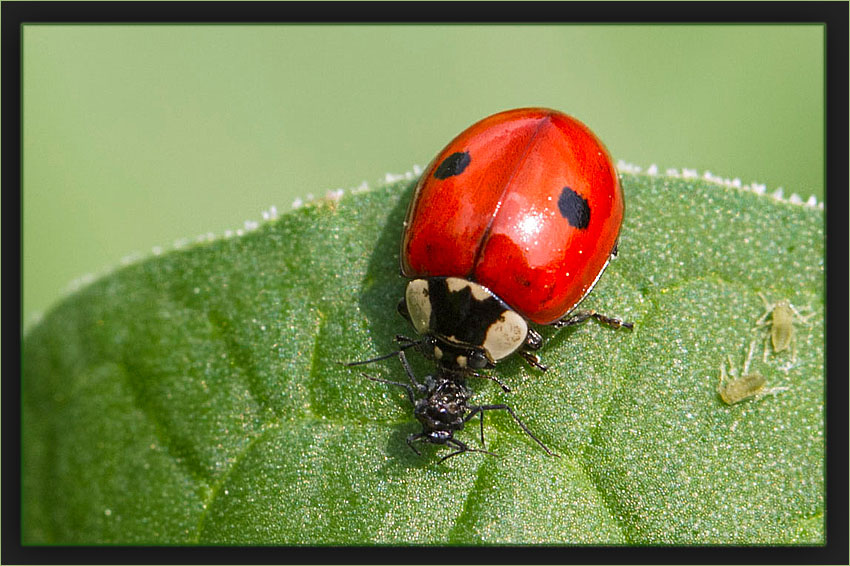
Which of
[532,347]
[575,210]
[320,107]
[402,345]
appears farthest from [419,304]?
[320,107]

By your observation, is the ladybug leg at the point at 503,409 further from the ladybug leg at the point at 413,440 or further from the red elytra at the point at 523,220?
the red elytra at the point at 523,220

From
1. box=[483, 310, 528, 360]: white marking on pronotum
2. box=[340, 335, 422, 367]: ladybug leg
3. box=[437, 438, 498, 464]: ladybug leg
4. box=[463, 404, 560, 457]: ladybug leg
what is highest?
box=[483, 310, 528, 360]: white marking on pronotum

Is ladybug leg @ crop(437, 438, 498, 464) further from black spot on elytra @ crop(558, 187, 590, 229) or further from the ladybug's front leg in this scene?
black spot on elytra @ crop(558, 187, 590, 229)

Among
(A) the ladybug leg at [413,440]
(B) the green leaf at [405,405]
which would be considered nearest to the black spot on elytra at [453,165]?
(B) the green leaf at [405,405]

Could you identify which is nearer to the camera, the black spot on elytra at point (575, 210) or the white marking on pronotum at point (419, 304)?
the black spot on elytra at point (575, 210)

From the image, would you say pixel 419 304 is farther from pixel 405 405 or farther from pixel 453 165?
pixel 453 165

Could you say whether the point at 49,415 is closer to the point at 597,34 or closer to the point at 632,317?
the point at 632,317

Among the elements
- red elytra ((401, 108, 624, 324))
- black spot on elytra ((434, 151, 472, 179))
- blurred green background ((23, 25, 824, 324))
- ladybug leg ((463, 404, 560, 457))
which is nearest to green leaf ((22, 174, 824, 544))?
ladybug leg ((463, 404, 560, 457))

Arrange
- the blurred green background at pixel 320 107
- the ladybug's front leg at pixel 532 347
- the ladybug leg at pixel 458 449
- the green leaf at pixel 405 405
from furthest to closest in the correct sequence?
the blurred green background at pixel 320 107
the ladybug's front leg at pixel 532 347
the ladybug leg at pixel 458 449
the green leaf at pixel 405 405

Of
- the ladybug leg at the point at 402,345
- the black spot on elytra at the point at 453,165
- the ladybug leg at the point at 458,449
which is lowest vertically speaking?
the ladybug leg at the point at 458,449
